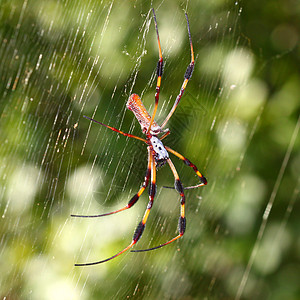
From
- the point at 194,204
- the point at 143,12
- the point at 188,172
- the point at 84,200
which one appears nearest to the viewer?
the point at 143,12

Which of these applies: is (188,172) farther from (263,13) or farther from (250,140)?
(263,13)

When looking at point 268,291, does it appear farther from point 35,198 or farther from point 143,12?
point 143,12

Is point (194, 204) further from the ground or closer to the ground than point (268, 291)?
further from the ground

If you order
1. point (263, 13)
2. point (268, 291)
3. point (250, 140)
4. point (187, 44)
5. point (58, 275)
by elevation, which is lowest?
point (268, 291)

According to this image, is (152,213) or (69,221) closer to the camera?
(69,221)

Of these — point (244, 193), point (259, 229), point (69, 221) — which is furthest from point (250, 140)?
point (69, 221)

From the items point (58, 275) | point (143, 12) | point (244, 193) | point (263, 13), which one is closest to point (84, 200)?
point (58, 275)

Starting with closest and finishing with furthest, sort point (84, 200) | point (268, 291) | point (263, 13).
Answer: point (84, 200) < point (263, 13) < point (268, 291)
